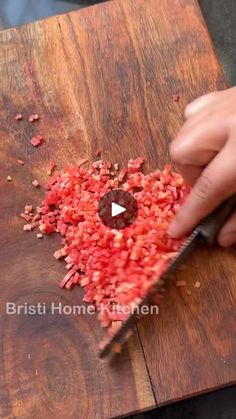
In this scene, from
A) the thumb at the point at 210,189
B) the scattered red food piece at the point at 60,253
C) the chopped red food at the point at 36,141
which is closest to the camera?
the thumb at the point at 210,189

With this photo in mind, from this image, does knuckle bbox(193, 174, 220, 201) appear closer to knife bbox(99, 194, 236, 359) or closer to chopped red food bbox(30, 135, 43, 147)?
knife bbox(99, 194, 236, 359)

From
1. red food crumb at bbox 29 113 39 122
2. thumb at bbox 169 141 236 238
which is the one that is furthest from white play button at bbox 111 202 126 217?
red food crumb at bbox 29 113 39 122

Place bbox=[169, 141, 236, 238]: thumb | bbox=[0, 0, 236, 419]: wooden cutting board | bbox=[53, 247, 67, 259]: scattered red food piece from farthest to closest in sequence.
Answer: bbox=[53, 247, 67, 259]: scattered red food piece < bbox=[0, 0, 236, 419]: wooden cutting board < bbox=[169, 141, 236, 238]: thumb

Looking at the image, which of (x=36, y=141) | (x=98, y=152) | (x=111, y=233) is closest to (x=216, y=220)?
(x=111, y=233)

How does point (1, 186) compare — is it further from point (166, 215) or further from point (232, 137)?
point (232, 137)

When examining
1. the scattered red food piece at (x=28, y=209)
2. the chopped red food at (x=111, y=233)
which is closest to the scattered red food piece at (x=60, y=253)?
the chopped red food at (x=111, y=233)

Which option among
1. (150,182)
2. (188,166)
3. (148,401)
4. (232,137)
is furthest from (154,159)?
(148,401)

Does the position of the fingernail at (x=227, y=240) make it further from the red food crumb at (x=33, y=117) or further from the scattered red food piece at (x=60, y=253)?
the red food crumb at (x=33, y=117)
